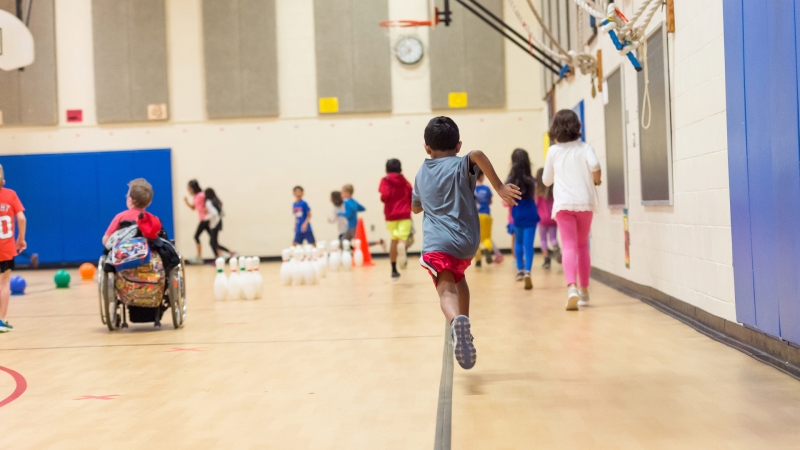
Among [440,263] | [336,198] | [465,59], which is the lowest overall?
[440,263]

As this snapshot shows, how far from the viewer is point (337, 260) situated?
11.7 meters

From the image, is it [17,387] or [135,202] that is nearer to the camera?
[17,387]

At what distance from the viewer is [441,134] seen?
3.96 meters

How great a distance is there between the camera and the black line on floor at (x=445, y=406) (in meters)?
2.77

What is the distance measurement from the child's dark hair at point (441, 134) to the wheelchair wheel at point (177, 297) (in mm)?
2558

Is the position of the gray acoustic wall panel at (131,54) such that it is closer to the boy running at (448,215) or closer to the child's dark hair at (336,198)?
the child's dark hair at (336,198)

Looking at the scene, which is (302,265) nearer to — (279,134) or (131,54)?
(279,134)

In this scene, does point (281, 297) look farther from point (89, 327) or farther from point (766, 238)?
point (766, 238)

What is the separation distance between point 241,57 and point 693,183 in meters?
10.9

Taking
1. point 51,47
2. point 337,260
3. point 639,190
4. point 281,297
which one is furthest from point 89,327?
point 51,47

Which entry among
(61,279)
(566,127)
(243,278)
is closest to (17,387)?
(566,127)

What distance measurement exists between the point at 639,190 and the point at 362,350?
3.41 meters

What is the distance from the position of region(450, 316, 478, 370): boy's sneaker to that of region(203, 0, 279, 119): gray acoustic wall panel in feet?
39.0

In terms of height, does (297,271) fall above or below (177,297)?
below
